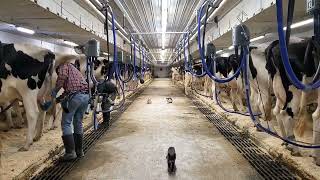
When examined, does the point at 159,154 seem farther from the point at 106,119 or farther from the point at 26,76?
the point at 106,119

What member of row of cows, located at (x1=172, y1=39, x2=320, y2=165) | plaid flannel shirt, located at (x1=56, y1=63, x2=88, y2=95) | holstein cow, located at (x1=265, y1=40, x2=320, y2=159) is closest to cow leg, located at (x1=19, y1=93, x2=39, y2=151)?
plaid flannel shirt, located at (x1=56, y1=63, x2=88, y2=95)

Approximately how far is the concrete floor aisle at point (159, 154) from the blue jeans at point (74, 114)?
0.43 meters

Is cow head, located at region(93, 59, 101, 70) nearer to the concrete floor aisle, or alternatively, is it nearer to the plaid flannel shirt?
the concrete floor aisle

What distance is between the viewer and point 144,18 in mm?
9703

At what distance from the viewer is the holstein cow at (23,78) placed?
481 cm

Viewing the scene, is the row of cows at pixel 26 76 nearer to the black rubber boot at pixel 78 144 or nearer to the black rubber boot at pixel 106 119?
the black rubber boot at pixel 78 144

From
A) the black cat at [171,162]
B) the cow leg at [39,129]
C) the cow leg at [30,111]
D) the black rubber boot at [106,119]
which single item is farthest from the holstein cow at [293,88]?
the black rubber boot at [106,119]

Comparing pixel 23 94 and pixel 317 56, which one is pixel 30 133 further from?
pixel 317 56

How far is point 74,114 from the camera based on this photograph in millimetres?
4672

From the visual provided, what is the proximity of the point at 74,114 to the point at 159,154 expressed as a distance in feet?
4.03

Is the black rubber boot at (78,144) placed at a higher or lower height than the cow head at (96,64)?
lower

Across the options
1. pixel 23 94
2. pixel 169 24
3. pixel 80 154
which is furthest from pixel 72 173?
pixel 169 24

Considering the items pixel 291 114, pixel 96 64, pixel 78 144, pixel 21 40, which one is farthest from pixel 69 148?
pixel 21 40

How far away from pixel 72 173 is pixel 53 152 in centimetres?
81
